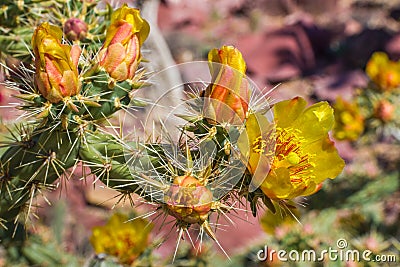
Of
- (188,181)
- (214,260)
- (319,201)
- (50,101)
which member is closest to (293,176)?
(188,181)

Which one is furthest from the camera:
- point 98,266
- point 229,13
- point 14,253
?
point 229,13

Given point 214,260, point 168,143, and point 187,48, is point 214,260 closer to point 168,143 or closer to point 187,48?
point 168,143

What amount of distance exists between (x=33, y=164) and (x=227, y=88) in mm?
593

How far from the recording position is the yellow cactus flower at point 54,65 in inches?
50.5

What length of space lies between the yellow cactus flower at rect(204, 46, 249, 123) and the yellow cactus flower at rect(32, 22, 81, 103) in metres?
0.31

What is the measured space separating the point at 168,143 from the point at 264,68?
4.45m

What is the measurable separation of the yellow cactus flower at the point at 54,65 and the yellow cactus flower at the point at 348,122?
79.8 inches

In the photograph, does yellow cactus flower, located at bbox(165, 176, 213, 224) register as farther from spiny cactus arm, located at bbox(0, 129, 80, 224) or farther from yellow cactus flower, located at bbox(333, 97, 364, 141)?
yellow cactus flower, located at bbox(333, 97, 364, 141)

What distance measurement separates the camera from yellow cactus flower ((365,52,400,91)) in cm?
314

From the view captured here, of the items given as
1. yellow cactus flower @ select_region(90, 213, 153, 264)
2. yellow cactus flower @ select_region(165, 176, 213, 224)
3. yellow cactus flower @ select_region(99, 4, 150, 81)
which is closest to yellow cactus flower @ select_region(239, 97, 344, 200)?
yellow cactus flower @ select_region(165, 176, 213, 224)

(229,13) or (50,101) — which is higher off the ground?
(50,101)

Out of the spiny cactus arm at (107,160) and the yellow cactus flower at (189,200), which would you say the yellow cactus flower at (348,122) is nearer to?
the spiny cactus arm at (107,160)

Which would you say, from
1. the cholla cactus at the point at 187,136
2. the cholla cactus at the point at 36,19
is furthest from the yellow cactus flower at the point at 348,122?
the cholla cactus at the point at 187,136

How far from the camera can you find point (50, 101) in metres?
1.36
